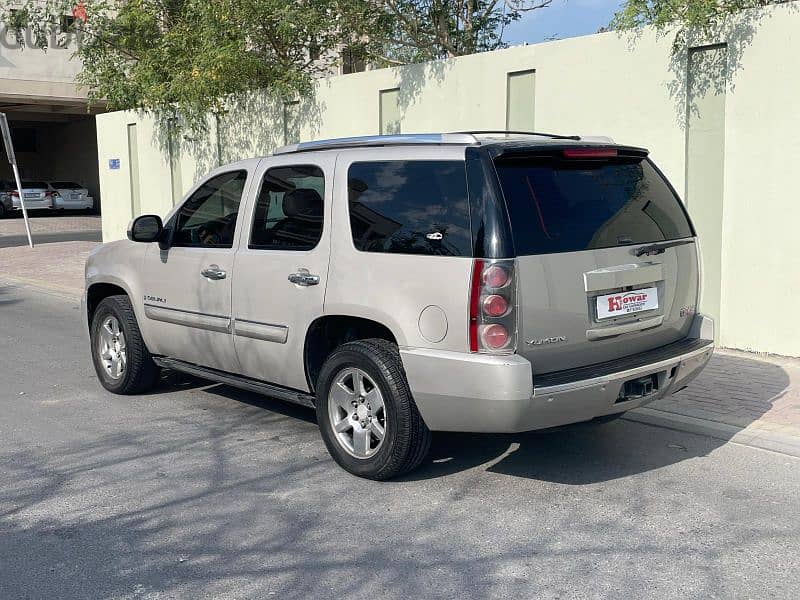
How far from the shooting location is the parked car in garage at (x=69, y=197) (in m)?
35.0

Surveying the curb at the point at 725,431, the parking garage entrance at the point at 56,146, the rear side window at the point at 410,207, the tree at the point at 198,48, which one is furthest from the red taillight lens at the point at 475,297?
the parking garage entrance at the point at 56,146

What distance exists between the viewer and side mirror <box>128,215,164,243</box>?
675cm

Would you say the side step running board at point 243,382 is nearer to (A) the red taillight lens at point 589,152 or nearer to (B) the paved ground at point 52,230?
(A) the red taillight lens at point 589,152

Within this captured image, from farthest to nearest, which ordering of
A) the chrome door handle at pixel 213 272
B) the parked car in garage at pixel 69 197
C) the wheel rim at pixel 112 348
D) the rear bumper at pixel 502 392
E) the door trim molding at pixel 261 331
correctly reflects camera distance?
the parked car in garage at pixel 69 197
the wheel rim at pixel 112 348
the chrome door handle at pixel 213 272
the door trim molding at pixel 261 331
the rear bumper at pixel 502 392

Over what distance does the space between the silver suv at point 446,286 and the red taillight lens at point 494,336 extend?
0.01 metres

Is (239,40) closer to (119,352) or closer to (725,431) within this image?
(119,352)

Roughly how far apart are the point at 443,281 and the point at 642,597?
6.04 ft

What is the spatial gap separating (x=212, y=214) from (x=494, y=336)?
8.86ft

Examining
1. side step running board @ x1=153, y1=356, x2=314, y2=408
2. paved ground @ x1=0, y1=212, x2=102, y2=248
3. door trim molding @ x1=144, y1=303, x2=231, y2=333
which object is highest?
door trim molding @ x1=144, y1=303, x2=231, y2=333

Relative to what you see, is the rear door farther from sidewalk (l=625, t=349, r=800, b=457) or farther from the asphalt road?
sidewalk (l=625, t=349, r=800, b=457)

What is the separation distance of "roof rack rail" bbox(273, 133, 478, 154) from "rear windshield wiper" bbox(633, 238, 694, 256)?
1152 mm

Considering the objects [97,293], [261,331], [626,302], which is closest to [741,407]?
[626,302]

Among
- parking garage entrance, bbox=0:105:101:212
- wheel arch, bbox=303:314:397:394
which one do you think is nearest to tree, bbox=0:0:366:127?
wheel arch, bbox=303:314:397:394

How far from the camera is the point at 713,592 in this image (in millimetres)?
3898
